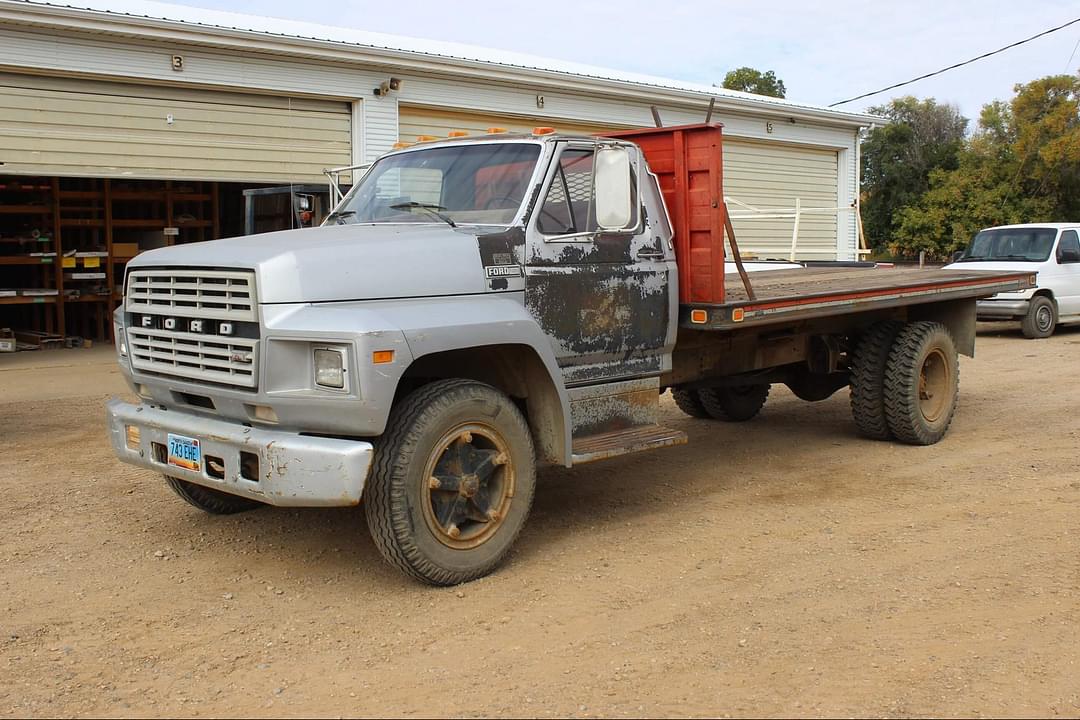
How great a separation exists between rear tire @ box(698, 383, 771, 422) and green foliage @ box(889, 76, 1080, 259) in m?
29.9

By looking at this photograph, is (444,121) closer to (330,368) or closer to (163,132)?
(163,132)

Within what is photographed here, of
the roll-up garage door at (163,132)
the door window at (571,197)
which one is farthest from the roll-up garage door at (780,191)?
the door window at (571,197)

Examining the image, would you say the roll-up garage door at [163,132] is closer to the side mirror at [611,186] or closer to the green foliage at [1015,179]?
the side mirror at [611,186]

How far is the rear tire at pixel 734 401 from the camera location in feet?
30.3

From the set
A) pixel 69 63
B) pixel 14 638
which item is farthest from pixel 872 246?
pixel 14 638

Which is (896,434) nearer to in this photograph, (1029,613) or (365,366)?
(1029,613)

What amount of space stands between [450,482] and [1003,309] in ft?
44.6

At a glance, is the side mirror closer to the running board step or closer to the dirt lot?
the running board step

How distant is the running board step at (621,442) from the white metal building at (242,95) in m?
6.23

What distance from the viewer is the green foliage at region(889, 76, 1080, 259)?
35175 millimetres

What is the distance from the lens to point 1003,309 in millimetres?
16094

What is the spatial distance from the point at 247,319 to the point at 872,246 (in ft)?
135

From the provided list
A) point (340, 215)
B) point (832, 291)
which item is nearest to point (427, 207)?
point (340, 215)

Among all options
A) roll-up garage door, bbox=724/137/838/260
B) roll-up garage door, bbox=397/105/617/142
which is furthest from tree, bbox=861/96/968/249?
roll-up garage door, bbox=397/105/617/142
